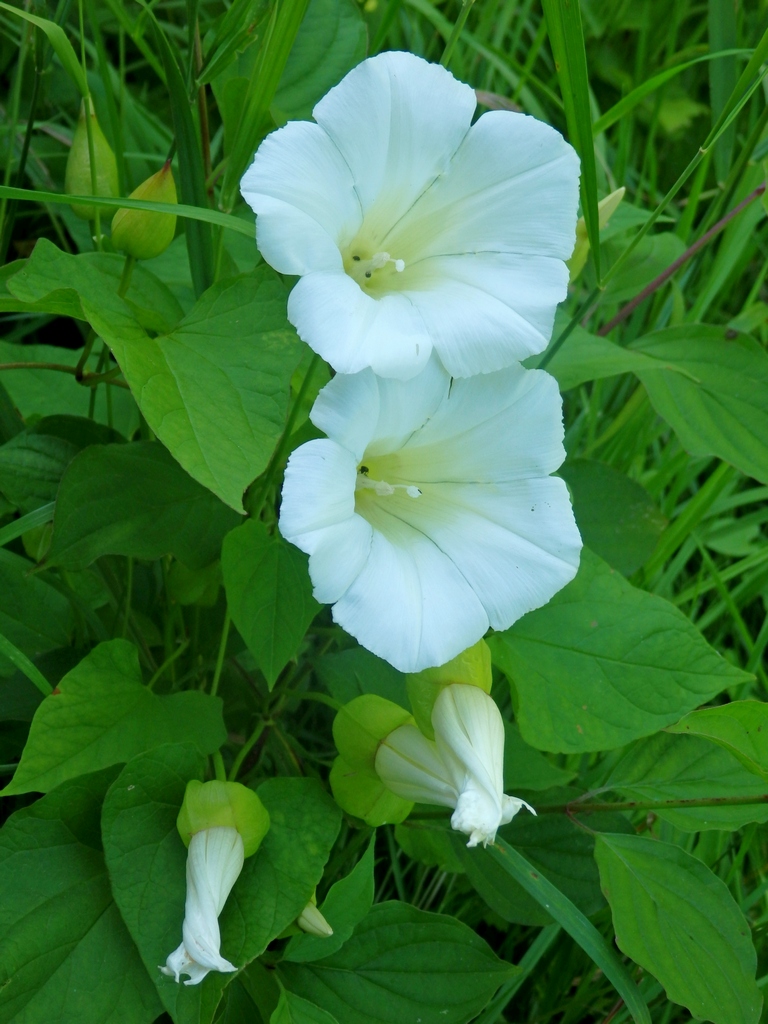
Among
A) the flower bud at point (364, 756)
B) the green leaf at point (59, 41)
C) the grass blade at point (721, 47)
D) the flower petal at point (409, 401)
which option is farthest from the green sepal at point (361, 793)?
the grass blade at point (721, 47)

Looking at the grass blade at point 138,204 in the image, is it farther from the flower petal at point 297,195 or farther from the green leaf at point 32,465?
the green leaf at point 32,465

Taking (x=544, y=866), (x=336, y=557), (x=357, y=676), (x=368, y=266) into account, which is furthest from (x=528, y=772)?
(x=368, y=266)

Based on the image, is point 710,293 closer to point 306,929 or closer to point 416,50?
point 416,50

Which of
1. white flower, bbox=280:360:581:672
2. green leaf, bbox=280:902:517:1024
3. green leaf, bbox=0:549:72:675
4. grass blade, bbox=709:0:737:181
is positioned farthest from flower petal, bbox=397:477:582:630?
grass blade, bbox=709:0:737:181

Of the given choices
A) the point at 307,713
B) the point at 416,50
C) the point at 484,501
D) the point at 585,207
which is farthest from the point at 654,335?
the point at 416,50

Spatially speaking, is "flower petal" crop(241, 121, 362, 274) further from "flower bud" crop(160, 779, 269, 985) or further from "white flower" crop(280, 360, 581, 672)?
"flower bud" crop(160, 779, 269, 985)

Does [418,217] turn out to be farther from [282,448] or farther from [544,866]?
[544,866]
